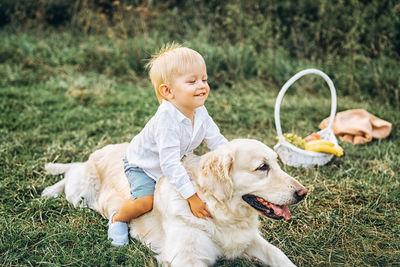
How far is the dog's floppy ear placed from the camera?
7.38 ft

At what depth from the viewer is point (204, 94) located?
257cm

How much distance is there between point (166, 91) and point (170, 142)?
39cm

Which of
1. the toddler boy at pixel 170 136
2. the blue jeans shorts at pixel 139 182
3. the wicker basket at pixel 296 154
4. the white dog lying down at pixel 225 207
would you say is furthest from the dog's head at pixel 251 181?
the wicker basket at pixel 296 154

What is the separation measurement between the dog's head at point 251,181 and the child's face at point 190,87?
0.44 m

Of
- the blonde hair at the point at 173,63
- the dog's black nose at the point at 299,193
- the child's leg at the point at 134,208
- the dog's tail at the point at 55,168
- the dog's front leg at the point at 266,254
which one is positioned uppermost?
the blonde hair at the point at 173,63

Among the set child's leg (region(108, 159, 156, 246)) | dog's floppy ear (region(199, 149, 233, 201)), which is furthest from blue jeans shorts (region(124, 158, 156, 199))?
dog's floppy ear (region(199, 149, 233, 201))

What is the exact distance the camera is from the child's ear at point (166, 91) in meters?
2.60

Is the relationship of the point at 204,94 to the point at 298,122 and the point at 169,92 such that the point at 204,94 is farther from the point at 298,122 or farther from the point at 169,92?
the point at 298,122

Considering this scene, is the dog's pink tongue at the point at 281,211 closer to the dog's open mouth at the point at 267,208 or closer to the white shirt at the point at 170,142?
the dog's open mouth at the point at 267,208

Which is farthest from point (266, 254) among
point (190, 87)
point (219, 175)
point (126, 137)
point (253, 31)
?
point (253, 31)

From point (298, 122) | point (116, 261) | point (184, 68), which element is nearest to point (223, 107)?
point (298, 122)

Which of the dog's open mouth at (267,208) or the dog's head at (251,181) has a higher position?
the dog's head at (251,181)

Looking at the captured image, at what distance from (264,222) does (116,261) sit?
1225mm

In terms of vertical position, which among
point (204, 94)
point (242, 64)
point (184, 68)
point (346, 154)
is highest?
point (184, 68)
